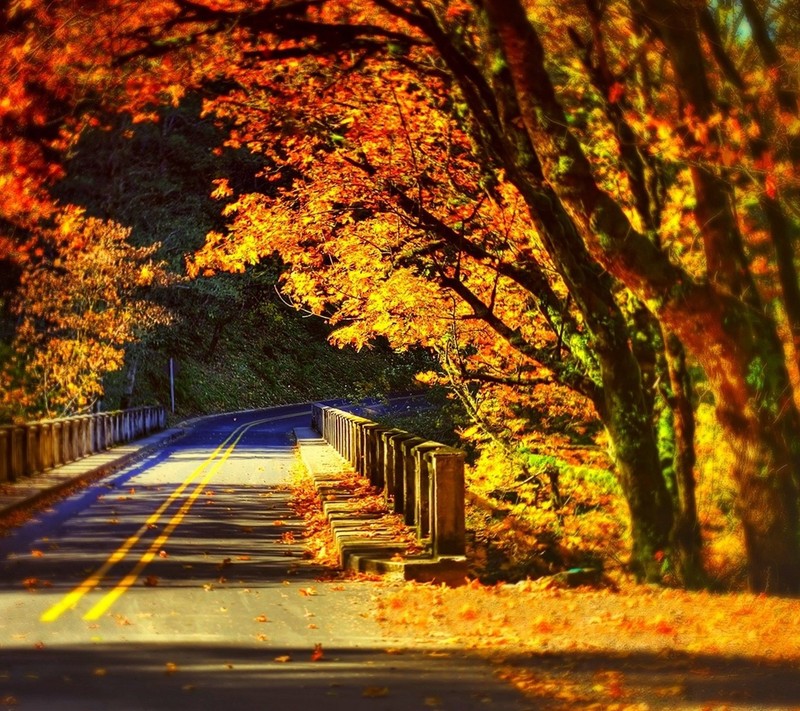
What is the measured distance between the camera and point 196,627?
11352mm

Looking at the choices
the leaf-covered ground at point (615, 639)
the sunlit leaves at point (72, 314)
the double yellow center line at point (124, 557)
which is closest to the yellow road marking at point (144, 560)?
the double yellow center line at point (124, 557)

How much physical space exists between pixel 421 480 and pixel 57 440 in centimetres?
1781

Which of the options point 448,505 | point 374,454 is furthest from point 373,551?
point 374,454

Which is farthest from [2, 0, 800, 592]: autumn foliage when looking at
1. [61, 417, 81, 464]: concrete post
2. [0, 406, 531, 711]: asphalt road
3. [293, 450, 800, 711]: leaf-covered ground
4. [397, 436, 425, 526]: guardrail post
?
[61, 417, 81, 464]: concrete post

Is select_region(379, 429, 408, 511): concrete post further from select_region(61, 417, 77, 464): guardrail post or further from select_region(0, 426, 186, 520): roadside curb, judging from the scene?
select_region(61, 417, 77, 464): guardrail post

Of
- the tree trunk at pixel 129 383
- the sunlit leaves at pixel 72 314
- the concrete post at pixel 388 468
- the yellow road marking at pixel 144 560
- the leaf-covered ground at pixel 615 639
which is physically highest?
the sunlit leaves at pixel 72 314

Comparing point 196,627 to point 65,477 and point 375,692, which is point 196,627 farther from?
point 65,477

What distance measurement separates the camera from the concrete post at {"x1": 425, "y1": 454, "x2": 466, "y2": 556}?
14902mm

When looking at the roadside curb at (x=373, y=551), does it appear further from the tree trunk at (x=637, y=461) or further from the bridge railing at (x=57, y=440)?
the bridge railing at (x=57, y=440)

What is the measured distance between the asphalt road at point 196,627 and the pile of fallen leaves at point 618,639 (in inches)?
13.4

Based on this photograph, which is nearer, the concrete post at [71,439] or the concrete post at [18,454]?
the concrete post at [18,454]

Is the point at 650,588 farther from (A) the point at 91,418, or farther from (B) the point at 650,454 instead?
(A) the point at 91,418

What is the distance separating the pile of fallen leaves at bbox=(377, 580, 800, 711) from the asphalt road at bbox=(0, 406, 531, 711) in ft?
1.12

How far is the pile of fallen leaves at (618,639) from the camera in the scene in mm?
8383
